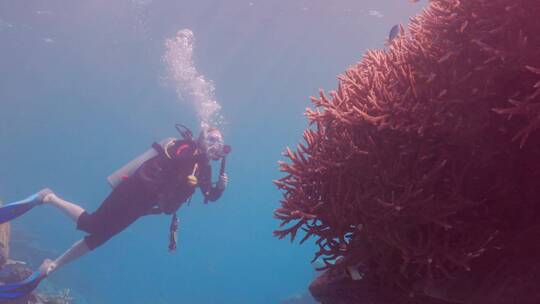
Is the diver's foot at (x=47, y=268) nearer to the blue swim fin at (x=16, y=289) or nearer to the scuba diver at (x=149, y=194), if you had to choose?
the scuba diver at (x=149, y=194)

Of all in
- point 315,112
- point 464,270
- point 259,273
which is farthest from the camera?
point 259,273

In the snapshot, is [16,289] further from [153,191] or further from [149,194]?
[153,191]

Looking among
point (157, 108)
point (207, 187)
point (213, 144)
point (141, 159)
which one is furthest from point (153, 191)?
point (157, 108)

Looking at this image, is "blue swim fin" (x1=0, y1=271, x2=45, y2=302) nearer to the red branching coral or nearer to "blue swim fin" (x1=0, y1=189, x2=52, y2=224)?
"blue swim fin" (x1=0, y1=189, x2=52, y2=224)

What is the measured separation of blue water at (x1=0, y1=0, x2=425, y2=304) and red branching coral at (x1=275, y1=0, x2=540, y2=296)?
73.5 ft

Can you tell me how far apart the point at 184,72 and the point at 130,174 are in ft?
146

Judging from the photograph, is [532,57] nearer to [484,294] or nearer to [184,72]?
[484,294]

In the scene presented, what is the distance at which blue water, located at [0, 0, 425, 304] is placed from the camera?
34.0 m

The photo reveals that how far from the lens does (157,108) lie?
74.4 meters

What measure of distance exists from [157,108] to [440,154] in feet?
249

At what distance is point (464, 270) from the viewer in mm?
2787

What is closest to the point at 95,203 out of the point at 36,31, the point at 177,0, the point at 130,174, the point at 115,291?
the point at 115,291

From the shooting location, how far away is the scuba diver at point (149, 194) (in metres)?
8.87

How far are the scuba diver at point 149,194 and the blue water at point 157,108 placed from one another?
60.0 feet
